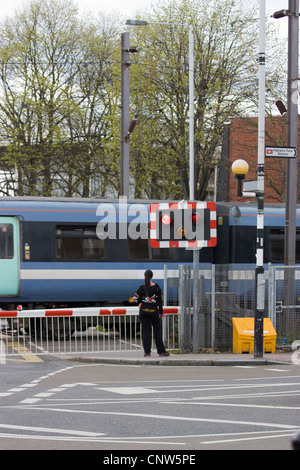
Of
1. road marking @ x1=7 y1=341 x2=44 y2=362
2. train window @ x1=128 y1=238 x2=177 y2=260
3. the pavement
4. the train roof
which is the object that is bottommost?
road marking @ x1=7 y1=341 x2=44 y2=362

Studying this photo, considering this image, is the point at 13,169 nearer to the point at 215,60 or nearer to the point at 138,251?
the point at 215,60

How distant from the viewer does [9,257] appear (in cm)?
1933

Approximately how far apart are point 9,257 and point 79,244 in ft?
6.18

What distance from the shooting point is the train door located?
1928 centimetres

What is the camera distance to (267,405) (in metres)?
9.30

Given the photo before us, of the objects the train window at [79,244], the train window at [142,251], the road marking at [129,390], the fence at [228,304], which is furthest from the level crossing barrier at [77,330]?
the road marking at [129,390]

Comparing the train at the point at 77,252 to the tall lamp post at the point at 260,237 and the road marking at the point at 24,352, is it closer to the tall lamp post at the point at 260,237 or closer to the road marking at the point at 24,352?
the road marking at the point at 24,352

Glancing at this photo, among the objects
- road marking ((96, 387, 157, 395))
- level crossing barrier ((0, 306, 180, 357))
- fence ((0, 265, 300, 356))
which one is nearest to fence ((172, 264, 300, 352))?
fence ((0, 265, 300, 356))

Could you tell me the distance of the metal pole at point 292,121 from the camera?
1675cm

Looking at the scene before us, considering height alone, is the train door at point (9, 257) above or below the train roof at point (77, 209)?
below

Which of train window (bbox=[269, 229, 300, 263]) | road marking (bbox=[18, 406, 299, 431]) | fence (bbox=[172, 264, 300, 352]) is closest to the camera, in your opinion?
road marking (bbox=[18, 406, 299, 431])

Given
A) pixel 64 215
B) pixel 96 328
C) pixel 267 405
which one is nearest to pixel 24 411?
pixel 267 405

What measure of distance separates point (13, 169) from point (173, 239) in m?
29.0

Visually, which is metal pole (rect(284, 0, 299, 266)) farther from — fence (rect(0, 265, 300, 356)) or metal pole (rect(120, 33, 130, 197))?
metal pole (rect(120, 33, 130, 197))
